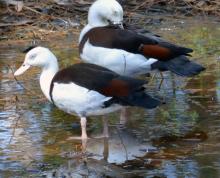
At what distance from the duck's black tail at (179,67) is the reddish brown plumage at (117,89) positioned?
1341 millimetres

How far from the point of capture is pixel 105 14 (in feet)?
26.8

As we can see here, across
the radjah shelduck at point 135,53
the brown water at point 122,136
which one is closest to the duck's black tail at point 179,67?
the radjah shelduck at point 135,53

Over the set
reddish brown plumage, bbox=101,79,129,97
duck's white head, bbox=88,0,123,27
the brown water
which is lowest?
the brown water

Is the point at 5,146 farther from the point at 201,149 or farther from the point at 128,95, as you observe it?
the point at 201,149

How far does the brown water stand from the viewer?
551cm

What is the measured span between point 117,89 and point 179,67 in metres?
1.49

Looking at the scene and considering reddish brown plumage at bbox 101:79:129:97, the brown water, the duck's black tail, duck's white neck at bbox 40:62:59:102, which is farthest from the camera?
the duck's black tail

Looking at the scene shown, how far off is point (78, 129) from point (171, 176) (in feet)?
5.61

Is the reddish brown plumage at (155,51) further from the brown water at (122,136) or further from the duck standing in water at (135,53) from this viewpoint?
the brown water at (122,136)

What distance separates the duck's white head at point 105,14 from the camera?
8.18 metres

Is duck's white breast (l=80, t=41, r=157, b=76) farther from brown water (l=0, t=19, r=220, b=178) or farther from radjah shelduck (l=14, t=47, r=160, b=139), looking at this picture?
radjah shelduck (l=14, t=47, r=160, b=139)

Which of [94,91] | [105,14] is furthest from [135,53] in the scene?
[94,91]

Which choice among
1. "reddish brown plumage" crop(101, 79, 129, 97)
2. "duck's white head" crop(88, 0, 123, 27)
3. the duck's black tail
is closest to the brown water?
the duck's black tail

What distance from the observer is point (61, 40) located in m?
11.0
